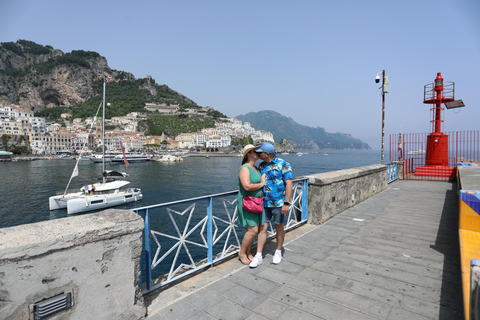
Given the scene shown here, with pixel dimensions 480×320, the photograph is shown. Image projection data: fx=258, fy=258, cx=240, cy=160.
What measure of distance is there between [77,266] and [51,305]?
0.29 metres

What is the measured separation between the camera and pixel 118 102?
552 feet

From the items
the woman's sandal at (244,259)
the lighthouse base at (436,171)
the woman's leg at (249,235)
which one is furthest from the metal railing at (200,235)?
the lighthouse base at (436,171)

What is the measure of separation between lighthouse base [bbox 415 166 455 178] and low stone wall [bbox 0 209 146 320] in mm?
15839

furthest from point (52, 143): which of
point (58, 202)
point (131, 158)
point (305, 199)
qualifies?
point (305, 199)

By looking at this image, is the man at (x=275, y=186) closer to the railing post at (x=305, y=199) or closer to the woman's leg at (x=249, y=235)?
the woman's leg at (x=249, y=235)

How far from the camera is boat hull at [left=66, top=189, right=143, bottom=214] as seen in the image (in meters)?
21.3

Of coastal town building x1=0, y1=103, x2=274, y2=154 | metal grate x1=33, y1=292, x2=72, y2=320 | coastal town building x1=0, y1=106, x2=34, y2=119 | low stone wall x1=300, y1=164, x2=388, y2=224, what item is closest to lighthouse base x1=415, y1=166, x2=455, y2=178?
low stone wall x1=300, y1=164, x2=388, y2=224

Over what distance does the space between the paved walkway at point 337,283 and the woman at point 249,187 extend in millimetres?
531

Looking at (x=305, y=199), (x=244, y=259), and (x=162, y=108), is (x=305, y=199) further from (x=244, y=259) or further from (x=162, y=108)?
(x=162, y=108)

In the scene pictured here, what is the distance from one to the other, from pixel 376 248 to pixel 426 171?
41.0 feet

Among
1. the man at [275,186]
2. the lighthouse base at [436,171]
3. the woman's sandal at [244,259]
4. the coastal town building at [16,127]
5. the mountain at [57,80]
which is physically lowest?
the woman's sandal at [244,259]

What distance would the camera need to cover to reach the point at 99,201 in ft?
75.0

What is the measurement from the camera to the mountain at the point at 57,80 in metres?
147

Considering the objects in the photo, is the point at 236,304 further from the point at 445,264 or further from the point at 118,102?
the point at 118,102
